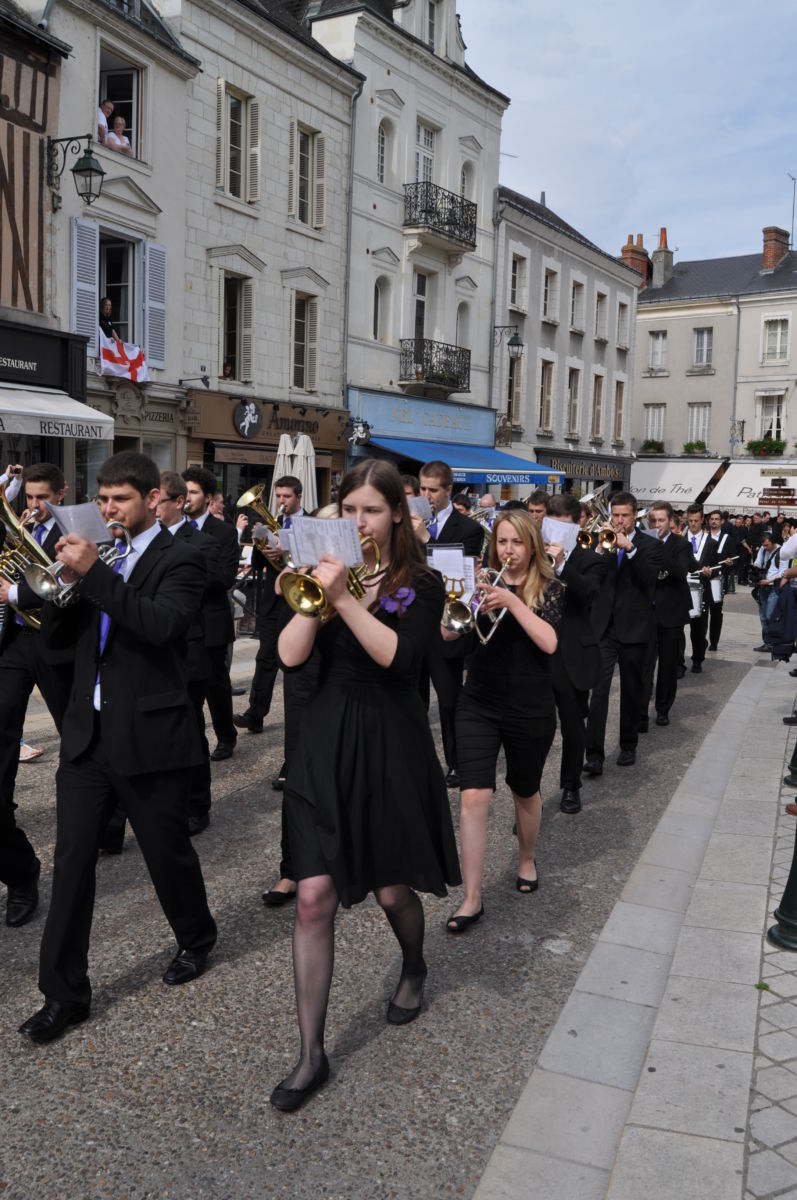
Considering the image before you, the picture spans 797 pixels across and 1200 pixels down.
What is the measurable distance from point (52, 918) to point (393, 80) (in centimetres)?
2369

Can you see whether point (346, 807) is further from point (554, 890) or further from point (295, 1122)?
point (554, 890)

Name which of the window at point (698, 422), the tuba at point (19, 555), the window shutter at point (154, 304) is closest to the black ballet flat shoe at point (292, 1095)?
the tuba at point (19, 555)

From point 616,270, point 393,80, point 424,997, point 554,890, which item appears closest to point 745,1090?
point 424,997

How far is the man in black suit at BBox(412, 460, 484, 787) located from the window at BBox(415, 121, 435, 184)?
19.3 metres

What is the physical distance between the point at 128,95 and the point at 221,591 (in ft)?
43.2

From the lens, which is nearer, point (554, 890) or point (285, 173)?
point (554, 890)

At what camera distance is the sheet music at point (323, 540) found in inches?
113

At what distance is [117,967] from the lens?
4129 millimetres

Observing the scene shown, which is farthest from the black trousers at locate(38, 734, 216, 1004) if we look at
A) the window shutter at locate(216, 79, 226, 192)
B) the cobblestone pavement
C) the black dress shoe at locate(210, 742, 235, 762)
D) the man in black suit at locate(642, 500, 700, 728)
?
the window shutter at locate(216, 79, 226, 192)

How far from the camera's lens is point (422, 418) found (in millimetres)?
25484

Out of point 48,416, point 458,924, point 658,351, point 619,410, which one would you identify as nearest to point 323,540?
point 458,924

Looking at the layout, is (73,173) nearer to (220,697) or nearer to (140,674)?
(220,697)

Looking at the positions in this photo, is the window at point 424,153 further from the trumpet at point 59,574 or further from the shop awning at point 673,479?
the trumpet at point 59,574

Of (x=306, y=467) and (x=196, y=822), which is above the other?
(x=306, y=467)
